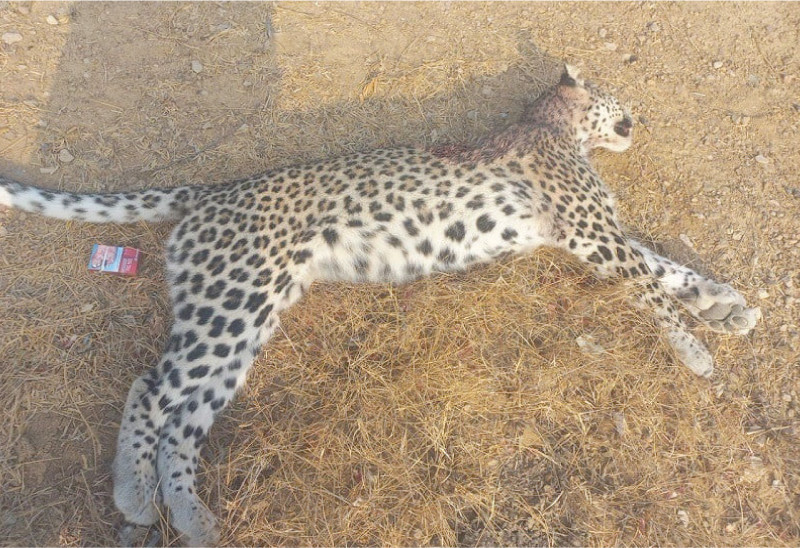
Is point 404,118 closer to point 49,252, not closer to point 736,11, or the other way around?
point 49,252

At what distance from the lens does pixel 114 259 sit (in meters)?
Result: 4.12

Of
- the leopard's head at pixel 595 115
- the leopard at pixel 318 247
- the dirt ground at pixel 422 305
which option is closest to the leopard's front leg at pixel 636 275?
the leopard at pixel 318 247

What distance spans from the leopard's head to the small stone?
14.3 feet

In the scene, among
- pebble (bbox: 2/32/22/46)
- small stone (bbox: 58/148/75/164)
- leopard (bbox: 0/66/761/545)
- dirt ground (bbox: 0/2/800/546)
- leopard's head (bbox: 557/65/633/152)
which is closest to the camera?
dirt ground (bbox: 0/2/800/546)

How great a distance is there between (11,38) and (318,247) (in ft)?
13.3

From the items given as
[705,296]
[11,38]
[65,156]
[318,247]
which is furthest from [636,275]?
[11,38]

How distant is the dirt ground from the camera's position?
339cm

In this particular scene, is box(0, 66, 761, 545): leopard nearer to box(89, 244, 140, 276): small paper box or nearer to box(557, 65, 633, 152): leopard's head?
box(89, 244, 140, 276): small paper box

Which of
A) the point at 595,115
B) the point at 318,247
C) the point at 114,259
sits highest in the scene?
the point at 595,115

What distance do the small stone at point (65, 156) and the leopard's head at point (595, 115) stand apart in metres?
4.37

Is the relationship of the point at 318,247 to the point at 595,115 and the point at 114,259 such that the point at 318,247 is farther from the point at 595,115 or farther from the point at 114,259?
the point at 595,115

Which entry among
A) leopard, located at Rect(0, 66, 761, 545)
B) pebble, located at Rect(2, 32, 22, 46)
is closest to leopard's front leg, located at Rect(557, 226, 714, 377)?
leopard, located at Rect(0, 66, 761, 545)

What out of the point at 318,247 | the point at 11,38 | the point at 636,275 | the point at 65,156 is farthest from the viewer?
the point at 11,38

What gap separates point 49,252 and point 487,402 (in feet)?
11.8
